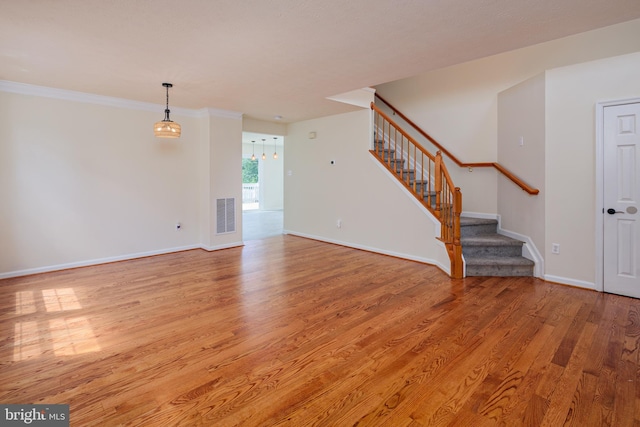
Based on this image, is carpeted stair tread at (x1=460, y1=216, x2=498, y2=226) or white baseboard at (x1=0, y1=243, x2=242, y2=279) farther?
carpeted stair tread at (x1=460, y1=216, x2=498, y2=226)

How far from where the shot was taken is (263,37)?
263 centimetres

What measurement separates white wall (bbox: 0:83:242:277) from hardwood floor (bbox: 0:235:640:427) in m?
0.65

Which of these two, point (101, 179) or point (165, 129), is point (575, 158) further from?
point (101, 179)

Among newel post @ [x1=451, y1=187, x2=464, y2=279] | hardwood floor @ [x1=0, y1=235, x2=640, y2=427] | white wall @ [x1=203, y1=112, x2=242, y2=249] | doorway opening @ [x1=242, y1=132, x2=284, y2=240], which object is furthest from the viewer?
doorway opening @ [x1=242, y1=132, x2=284, y2=240]

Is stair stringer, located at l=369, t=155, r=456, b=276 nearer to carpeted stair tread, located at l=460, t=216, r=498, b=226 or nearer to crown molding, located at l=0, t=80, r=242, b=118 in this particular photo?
carpeted stair tread, located at l=460, t=216, r=498, b=226

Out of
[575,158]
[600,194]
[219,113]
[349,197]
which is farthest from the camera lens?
[349,197]

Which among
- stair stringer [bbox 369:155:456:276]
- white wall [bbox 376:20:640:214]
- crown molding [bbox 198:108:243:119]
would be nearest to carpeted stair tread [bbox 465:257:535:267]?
stair stringer [bbox 369:155:456:276]

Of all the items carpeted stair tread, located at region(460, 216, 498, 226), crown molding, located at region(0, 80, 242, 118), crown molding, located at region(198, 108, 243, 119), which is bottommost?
carpeted stair tread, located at region(460, 216, 498, 226)

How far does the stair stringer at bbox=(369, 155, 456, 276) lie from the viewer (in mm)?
4280

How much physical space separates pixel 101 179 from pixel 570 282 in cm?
636

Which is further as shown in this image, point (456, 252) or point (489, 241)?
point (489, 241)

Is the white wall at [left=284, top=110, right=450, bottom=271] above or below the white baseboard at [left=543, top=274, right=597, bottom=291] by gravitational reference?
above

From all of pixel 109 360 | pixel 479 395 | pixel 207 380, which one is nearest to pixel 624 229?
pixel 479 395

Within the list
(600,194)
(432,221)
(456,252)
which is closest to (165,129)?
(432,221)
